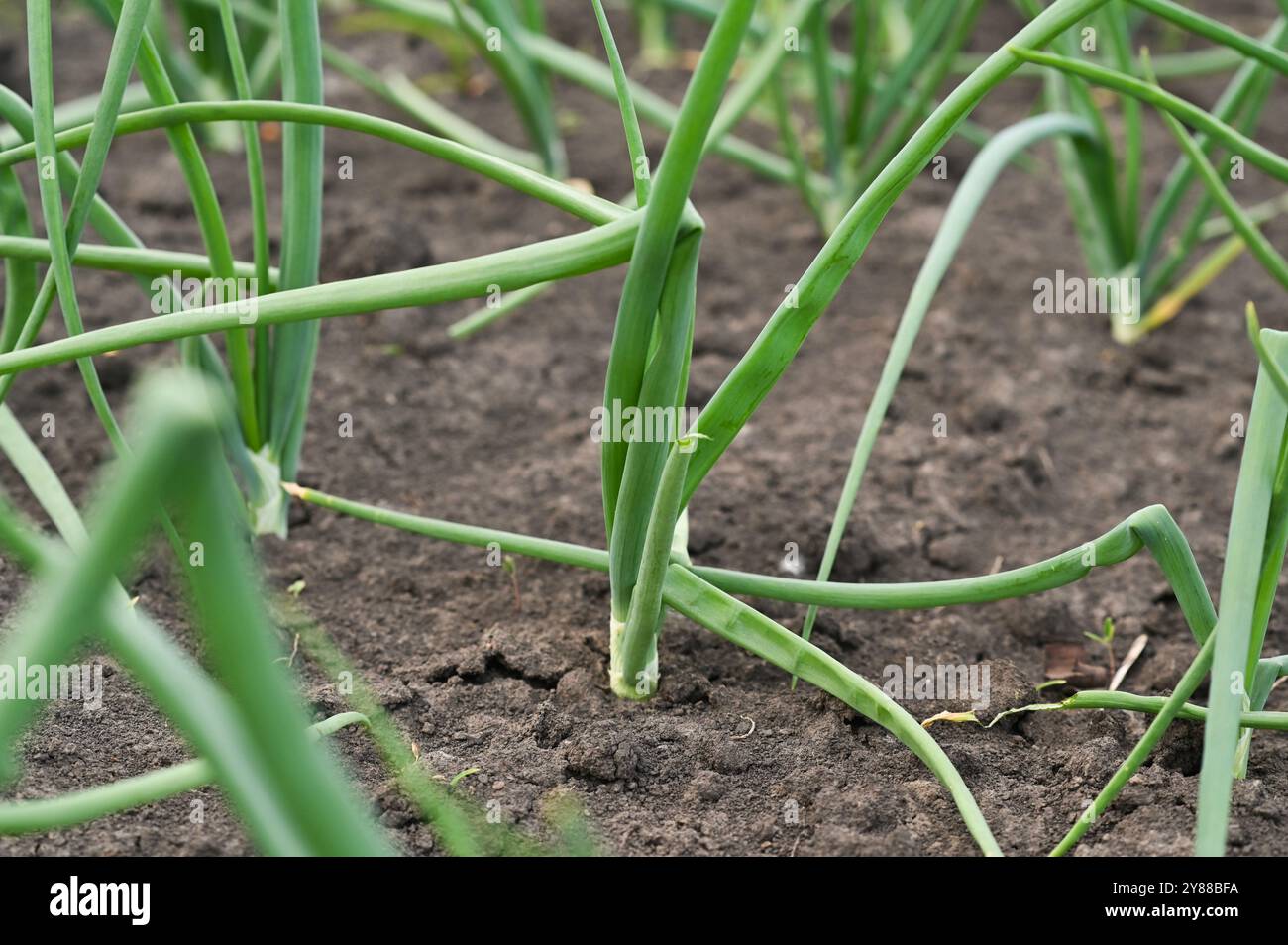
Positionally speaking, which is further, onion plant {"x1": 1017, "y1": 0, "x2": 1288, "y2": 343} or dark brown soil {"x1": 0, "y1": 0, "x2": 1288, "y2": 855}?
onion plant {"x1": 1017, "y1": 0, "x2": 1288, "y2": 343}

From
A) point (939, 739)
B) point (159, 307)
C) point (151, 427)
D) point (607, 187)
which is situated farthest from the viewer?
point (607, 187)

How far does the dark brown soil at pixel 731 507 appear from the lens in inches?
39.7

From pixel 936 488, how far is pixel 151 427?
1165 millimetres

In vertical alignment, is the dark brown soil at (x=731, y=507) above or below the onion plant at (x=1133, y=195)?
below

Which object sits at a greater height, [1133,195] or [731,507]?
[1133,195]

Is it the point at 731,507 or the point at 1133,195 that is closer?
the point at 731,507

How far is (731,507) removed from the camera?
144 centimetres

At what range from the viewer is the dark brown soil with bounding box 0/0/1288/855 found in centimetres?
101

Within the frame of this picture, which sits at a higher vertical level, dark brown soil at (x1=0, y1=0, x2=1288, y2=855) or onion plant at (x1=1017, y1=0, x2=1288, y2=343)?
onion plant at (x1=1017, y1=0, x2=1288, y2=343)

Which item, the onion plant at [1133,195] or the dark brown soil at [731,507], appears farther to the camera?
the onion plant at [1133,195]
